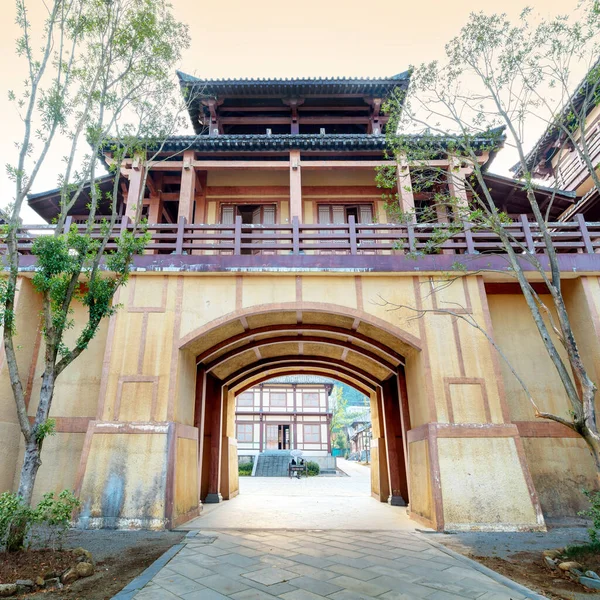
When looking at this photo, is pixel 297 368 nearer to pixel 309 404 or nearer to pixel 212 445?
pixel 212 445

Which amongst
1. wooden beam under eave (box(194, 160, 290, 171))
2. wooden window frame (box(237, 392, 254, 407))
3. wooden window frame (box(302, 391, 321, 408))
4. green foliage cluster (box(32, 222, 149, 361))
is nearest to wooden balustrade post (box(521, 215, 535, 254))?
wooden beam under eave (box(194, 160, 290, 171))

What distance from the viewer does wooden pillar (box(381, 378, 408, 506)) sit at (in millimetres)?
9992

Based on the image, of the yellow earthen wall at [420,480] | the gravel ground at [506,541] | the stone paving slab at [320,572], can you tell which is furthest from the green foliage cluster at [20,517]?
the yellow earthen wall at [420,480]

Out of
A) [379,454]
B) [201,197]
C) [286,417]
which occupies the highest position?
[201,197]

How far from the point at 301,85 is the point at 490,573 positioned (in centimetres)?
1200

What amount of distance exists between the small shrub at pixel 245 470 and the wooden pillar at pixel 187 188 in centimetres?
1595

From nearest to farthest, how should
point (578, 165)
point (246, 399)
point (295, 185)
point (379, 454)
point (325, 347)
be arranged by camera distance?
point (295, 185), point (325, 347), point (379, 454), point (578, 165), point (246, 399)

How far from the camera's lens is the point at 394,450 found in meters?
10.3

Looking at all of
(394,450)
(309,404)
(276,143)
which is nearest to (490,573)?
(394,450)

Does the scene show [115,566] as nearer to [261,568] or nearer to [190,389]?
[261,568]

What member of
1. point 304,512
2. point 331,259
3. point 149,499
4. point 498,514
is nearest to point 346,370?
point 304,512

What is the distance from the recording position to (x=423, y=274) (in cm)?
799

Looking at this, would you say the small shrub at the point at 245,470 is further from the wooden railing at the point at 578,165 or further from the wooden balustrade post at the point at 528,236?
the wooden railing at the point at 578,165

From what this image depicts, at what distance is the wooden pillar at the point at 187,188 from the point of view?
30.8ft
